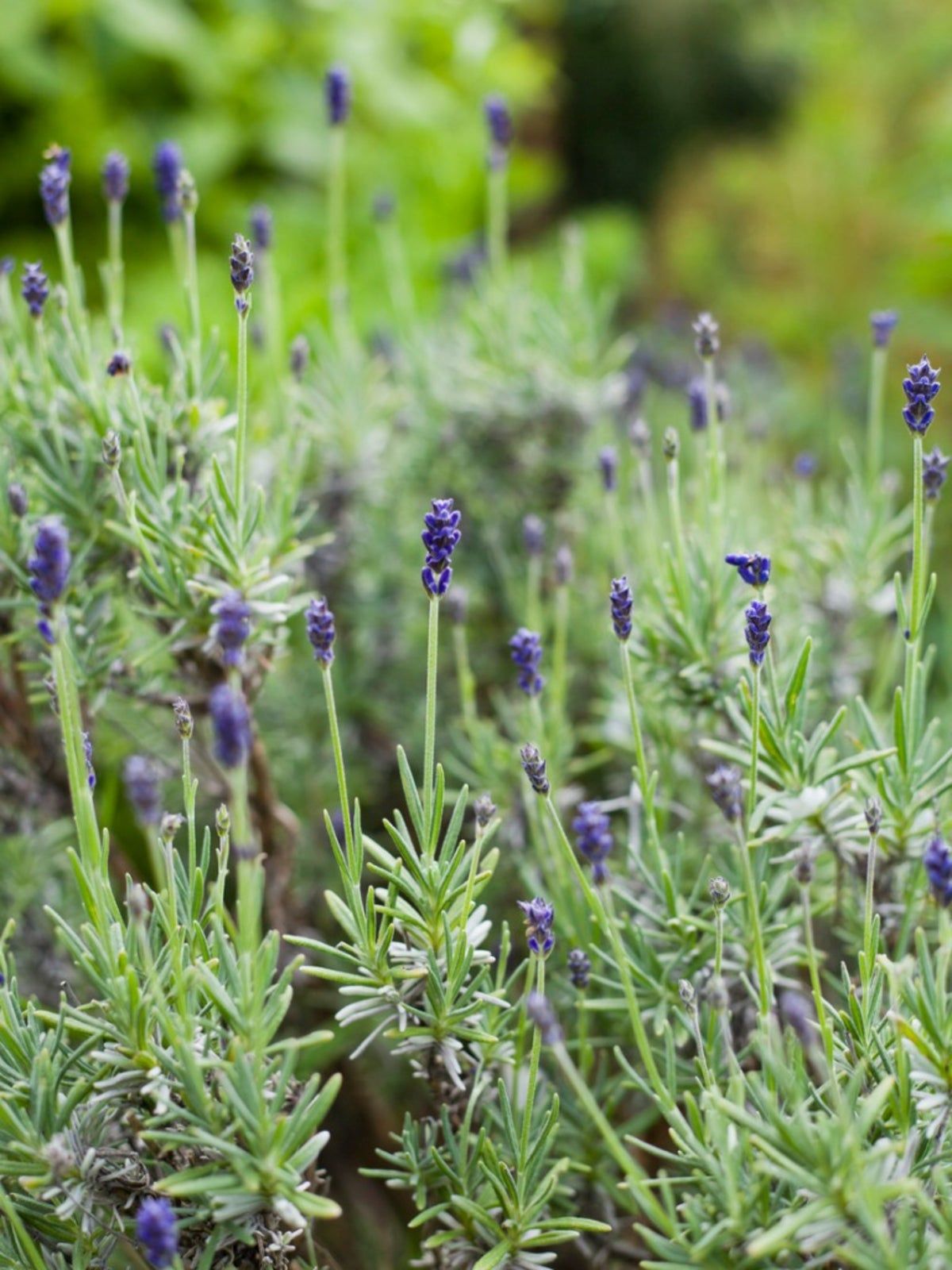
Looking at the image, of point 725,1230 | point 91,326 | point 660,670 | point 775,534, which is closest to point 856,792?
point 660,670

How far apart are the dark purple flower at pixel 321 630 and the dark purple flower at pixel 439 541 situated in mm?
57

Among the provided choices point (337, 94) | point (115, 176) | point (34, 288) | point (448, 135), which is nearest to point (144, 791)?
point (34, 288)

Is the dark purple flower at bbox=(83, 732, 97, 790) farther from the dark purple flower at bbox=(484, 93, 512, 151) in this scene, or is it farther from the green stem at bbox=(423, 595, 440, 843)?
the dark purple flower at bbox=(484, 93, 512, 151)

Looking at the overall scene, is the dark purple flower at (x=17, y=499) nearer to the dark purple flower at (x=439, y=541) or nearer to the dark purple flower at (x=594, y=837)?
the dark purple flower at (x=439, y=541)

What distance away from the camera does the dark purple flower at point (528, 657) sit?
714 mm

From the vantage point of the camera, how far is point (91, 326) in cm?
113

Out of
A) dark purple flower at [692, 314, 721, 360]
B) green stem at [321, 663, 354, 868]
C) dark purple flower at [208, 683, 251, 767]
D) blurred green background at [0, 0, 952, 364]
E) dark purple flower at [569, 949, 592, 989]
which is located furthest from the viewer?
blurred green background at [0, 0, 952, 364]

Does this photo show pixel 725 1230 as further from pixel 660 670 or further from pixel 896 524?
pixel 896 524

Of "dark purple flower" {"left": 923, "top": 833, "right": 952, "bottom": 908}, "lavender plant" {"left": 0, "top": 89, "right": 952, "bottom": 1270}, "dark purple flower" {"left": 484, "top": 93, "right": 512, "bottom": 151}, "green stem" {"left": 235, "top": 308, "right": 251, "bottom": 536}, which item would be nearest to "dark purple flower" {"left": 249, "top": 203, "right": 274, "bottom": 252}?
"lavender plant" {"left": 0, "top": 89, "right": 952, "bottom": 1270}

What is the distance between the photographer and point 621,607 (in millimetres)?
656

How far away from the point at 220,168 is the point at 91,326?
6.95 ft

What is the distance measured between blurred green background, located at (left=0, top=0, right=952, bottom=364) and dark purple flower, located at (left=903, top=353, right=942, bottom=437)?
166cm

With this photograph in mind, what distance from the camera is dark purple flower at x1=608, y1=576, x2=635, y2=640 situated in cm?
65

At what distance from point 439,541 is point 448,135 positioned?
2884 mm
